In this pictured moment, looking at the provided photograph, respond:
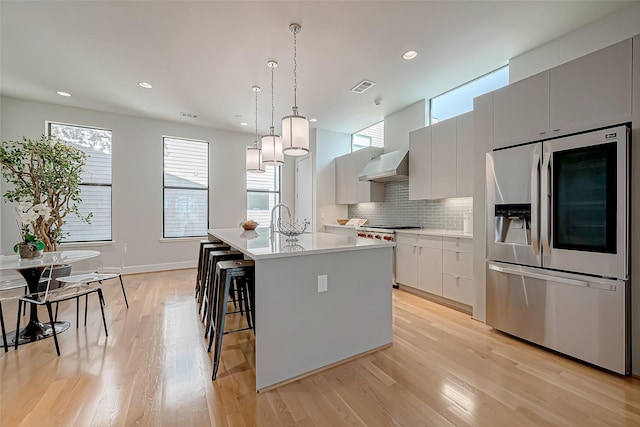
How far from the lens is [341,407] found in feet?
5.26

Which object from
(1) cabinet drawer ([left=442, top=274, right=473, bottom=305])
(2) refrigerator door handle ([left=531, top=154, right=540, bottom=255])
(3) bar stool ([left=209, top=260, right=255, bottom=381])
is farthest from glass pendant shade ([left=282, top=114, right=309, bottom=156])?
(1) cabinet drawer ([left=442, top=274, right=473, bottom=305])

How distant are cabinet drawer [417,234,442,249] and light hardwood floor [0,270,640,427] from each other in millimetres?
1095

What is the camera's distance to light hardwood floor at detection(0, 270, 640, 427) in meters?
1.52

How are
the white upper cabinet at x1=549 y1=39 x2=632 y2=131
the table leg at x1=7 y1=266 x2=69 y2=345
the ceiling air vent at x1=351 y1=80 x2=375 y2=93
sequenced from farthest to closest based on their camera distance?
the ceiling air vent at x1=351 y1=80 x2=375 y2=93 < the table leg at x1=7 y1=266 x2=69 y2=345 < the white upper cabinet at x1=549 y1=39 x2=632 y2=131

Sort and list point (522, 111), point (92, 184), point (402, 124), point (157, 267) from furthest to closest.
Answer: point (157, 267) → point (92, 184) → point (402, 124) → point (522, 111)

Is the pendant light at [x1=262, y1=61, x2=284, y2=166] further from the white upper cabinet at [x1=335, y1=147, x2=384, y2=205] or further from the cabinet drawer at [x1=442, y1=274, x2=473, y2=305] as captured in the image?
the cabinet drawer at [x1=442, y1=274, x2=473, y2=305]

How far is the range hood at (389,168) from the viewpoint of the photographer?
417 centimetres

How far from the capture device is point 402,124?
4.66m

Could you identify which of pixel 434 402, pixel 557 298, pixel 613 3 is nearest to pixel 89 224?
pixel 434 402

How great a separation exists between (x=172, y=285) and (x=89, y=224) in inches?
82.2

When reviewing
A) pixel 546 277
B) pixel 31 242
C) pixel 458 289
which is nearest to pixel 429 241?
pixel 458 289

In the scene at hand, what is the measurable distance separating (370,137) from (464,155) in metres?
2.82

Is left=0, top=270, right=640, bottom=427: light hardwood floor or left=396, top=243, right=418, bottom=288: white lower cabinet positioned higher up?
left=396, top=243, right=418, bottom=288: white lower cabinet

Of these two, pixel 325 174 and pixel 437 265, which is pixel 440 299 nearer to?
pixel 437 265
